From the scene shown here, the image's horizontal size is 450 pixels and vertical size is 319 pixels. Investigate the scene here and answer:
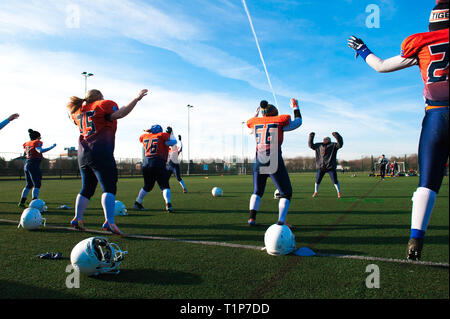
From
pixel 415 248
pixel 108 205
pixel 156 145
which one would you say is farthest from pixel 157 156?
pixel 415 248

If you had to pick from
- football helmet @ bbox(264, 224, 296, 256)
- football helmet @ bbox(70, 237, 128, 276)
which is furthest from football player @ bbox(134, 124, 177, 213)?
football helmet @ bbox(70, 237, 128, 276)

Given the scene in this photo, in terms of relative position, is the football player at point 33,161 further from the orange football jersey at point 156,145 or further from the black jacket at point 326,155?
the black jacket at point 326,155

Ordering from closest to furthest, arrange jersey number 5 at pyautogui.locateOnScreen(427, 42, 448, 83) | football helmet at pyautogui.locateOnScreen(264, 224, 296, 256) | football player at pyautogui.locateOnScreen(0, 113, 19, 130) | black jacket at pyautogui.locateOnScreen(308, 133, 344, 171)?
1. jersey number 5 at pyautogui.locateOnScreen(427, 42, 448, 83)
2. football helmet at pyautogui.locateOnScreen(264, 224, 296, 256)
3. football player at pyautogui.locateOnScreen(0, 113, 19, 130)
4. black jacket at pyautogui.locateOnScreen(308, 133, 344, 171)

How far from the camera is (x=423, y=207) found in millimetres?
2893

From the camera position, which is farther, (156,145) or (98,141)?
(156,145)

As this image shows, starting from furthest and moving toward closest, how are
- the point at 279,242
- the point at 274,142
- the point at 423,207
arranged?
the point at 274,142, the point at 279,242, the point at 423,207

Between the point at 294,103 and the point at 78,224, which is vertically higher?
the point at 294,103

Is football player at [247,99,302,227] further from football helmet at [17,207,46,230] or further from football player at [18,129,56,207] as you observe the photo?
football player at [18,129,56,207]

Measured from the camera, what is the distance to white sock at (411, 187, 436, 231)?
287cm

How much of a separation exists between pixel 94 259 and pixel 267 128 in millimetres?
3679

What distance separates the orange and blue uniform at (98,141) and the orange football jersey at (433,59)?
14.4 feet

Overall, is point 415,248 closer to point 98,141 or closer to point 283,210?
point 283,210
